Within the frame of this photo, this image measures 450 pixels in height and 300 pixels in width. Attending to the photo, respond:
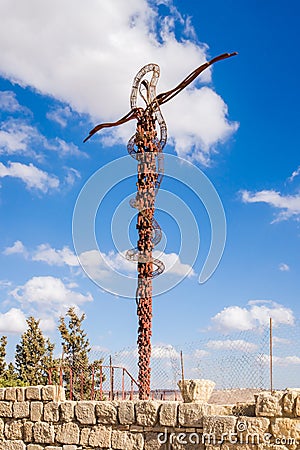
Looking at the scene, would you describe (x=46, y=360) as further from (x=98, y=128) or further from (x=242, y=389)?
(x=242, y=389)

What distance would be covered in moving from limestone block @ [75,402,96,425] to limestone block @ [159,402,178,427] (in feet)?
4.64

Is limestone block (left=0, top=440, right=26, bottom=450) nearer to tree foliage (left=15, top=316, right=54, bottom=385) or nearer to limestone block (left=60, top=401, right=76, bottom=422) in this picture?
limestone block (left=60, top=401, right=76, bottom=422)

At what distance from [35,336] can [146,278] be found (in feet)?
43.5

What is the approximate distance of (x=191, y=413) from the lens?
328 inches

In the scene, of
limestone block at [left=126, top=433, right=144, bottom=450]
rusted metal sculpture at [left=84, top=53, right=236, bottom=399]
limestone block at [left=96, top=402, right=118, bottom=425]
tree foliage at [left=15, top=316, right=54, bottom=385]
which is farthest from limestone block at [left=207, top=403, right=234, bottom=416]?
tree foliage at [left=15, top=316, right=54, bottom=385]

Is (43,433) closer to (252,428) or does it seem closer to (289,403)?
(252,428)

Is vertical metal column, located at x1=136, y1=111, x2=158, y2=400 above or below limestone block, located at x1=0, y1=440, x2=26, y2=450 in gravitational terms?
above

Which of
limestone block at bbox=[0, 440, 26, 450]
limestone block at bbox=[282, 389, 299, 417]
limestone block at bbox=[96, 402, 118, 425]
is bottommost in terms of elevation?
limestone block at bbox=[0, 440, 26, 450]

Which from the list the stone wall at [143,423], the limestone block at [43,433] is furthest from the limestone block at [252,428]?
the limestone block at [43,433]

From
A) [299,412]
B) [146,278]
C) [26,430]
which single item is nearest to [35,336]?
[146,278]

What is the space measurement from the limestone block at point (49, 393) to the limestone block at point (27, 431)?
1.95ft

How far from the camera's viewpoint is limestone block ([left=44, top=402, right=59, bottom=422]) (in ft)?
32.9

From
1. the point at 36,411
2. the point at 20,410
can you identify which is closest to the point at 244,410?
the point at 36,411

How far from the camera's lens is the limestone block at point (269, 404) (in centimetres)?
750
